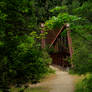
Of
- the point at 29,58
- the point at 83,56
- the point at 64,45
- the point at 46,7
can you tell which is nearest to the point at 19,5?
the point at 29,58

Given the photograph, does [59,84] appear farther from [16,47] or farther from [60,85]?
[16,47]

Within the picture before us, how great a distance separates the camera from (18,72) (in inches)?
201

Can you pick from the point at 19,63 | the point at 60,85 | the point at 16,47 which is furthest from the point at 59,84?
the point at 16,47

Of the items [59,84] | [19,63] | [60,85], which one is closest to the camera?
[19,63]

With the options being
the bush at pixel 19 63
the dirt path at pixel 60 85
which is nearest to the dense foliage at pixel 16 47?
the bush at pixel 19 63

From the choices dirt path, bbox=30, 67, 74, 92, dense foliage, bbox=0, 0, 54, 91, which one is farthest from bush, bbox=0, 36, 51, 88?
dirt path, bbox=30, 67, 74, 92

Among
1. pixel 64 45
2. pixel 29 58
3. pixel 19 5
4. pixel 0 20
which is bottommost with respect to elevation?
pixel 64 45

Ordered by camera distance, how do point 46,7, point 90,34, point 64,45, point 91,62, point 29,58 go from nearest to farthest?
1. point 91,62
2. point 90,34
3. point 29,58
4. point 64,45
5. point 46,7

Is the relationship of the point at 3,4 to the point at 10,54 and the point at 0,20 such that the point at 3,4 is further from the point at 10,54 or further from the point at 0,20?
the point at 10,54

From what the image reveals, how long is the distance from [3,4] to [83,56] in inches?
104

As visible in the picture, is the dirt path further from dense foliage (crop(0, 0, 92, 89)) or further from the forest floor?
dense foliage (crop(0, 0, 92, 89))

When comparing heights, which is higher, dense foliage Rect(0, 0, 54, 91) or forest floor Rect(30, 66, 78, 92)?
dense foliage Rect(0, 0, 54, 91)

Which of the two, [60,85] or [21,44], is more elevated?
[21,44]

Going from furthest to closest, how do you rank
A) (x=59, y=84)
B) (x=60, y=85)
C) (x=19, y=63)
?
(x=59, y=84) < (x=60, y=85) < (x=19, y=63)
